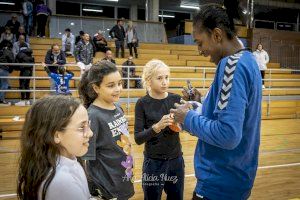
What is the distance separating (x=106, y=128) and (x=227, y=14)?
0.93 m

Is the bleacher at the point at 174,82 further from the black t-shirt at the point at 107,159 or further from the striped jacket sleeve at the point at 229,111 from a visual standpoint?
the striped jacket sleeve at the point at 229,111

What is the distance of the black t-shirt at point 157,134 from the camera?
2.45 metres

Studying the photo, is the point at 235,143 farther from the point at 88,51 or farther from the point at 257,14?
the point at 257,14

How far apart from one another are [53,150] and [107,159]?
76 cm

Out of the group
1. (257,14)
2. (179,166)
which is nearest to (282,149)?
(179,166)

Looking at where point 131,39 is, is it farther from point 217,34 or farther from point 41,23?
point 217,34

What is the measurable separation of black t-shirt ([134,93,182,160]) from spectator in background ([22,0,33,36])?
1045 cm

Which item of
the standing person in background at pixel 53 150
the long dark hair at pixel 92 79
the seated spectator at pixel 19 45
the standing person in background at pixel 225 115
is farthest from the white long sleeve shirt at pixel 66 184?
the seated spectator at pixel 19 45

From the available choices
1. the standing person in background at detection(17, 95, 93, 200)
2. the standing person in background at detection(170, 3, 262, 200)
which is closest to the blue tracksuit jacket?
the standing person in background at detection(170, 3, 262, 200)

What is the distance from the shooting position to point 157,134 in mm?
2451

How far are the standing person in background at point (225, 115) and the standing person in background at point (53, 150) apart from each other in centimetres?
47

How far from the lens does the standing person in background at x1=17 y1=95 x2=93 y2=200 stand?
1152mm

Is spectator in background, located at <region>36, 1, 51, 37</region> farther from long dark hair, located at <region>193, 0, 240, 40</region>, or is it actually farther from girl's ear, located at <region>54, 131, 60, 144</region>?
girl's ear, located at <region>54, 131, 60, 144</region>

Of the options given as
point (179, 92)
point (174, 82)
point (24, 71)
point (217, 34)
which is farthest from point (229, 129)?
point (174, 82)
